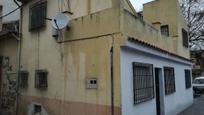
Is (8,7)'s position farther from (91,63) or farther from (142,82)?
(142,82)

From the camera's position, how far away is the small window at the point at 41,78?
907 cm

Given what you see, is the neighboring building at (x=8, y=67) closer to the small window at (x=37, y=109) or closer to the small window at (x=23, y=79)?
the small window at (x=23, y=79)

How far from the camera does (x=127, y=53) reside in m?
7.32

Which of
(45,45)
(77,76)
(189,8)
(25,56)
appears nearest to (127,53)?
(77,76)

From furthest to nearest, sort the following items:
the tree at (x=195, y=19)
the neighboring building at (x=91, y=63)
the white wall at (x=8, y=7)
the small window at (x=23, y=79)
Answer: the tree at (x=195, y=19)
the white wall at (x=8, y=7)
the small window at (x=23, y=79)
the neighboring building at (x=91, y=63)

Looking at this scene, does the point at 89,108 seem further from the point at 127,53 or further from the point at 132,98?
the point at 127,53

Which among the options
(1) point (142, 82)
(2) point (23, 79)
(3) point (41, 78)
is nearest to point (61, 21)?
(3) point (41, 78)

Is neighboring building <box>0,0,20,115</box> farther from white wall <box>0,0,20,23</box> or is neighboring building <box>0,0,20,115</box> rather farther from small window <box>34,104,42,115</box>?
small window <box>34,104,42,115</box>

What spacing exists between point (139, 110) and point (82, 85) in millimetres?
2034

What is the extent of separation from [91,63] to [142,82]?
208 centimetres

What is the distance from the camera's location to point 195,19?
3127cm

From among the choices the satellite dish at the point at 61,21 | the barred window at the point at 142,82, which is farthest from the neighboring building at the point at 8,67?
the barred window at the point at 142,82

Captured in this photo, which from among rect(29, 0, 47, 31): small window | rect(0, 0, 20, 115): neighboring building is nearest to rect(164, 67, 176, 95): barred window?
rect(29, 0, 47, 31): small window

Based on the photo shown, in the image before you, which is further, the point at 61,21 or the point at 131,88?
the point at 61,21
